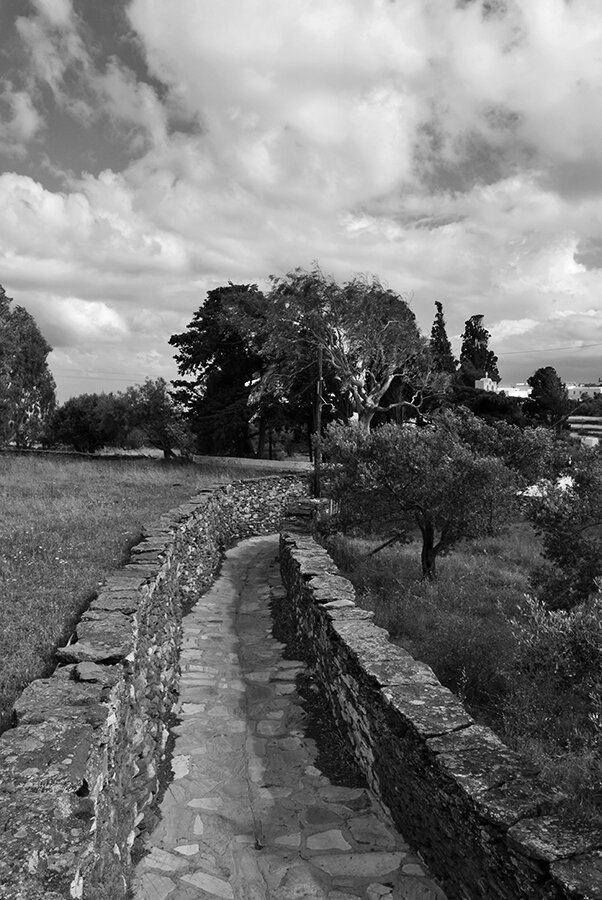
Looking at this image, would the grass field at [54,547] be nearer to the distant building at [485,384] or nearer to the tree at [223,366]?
the tree at [223,366]

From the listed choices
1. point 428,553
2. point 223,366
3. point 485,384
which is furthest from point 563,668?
point 485,384

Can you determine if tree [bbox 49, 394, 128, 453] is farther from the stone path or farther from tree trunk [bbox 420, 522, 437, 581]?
the stone path

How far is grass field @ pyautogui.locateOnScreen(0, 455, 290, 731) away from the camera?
613cm

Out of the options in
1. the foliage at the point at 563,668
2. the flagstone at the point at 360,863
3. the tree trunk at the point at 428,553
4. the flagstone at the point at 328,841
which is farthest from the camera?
the tree trunk at the point at 428,553

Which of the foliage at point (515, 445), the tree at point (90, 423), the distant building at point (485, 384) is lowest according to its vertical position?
the foliage at point (515, 445)

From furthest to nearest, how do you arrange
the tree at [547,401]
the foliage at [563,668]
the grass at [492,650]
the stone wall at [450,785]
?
the tree at [547,401]
the grass at [492,650]
the foliage at [563,668]
the stone wall at [450,785]

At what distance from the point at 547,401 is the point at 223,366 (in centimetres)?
2194

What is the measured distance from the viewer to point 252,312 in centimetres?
3459

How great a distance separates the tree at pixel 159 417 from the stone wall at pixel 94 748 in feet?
97.2

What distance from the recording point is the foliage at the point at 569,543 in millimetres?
10492

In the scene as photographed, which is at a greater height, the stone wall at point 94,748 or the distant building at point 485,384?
the distant building at point 485,384

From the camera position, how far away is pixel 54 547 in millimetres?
10266

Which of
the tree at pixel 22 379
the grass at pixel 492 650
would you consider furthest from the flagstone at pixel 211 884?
the tree at pixel 22 379

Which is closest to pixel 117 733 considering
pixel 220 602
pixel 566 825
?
pixel 566 825
